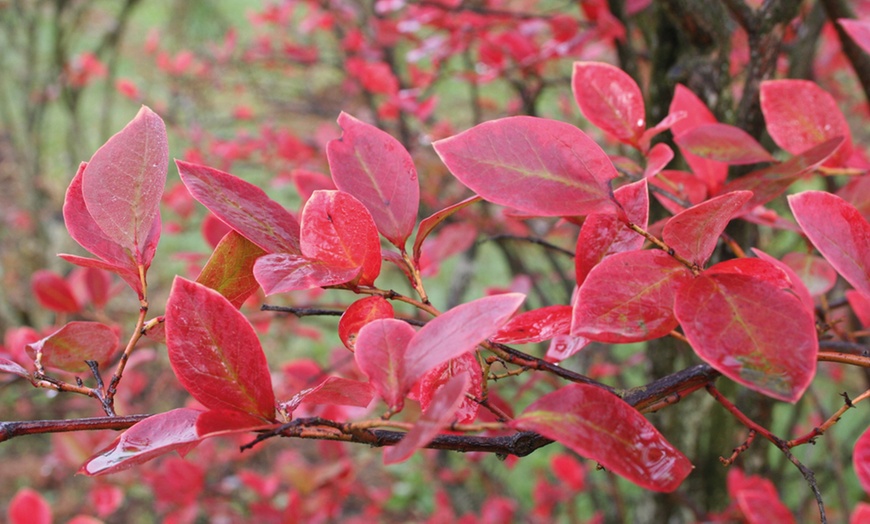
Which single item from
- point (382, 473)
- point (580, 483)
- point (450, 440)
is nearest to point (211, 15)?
point (382, 473)

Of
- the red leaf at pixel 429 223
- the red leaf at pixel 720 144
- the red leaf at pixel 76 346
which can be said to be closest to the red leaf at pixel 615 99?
the red leaf at pixel 720 144

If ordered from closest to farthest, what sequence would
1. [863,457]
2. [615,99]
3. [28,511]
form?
1. [863,457]
2. [615,99]
3. [28,511]

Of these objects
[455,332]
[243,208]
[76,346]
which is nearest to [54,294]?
[76,346]

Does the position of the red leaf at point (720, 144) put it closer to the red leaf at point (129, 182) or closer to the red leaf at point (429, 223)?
the red leaf at point (429, 223)

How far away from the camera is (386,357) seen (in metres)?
0.32

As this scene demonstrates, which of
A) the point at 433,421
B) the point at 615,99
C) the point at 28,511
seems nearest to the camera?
the point at 433,421

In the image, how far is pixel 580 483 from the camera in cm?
141

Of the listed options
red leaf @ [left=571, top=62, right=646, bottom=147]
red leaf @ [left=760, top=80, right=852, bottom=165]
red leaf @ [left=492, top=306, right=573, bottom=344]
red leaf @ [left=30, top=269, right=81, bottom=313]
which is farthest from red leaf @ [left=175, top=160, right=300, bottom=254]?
red leaf @ [left=30, top=269, right=81, bottom=313]

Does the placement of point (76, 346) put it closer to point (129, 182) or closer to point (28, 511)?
point (129, 182)

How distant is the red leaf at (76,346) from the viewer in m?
0.41

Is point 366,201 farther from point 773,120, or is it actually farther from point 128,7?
point 128,7

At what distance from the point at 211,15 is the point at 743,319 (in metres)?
4.75

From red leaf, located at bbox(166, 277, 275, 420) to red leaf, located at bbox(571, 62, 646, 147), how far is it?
0.92 ft

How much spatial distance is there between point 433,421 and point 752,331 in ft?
0.50
